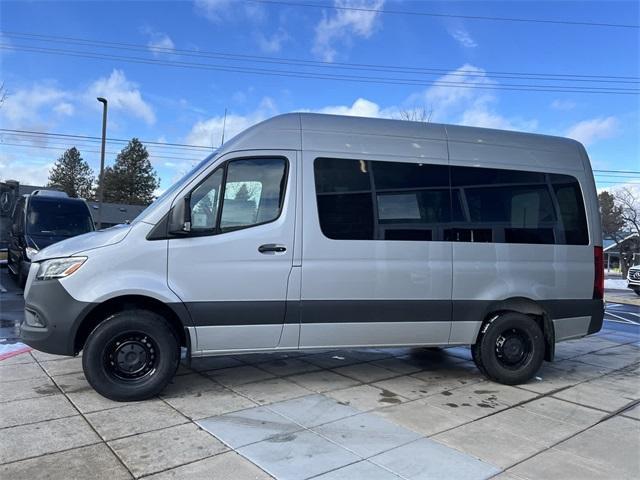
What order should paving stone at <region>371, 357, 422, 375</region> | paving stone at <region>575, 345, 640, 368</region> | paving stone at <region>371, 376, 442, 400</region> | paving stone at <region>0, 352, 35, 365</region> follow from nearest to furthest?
paving stone at <region>371, 376, 442, 400</region> → paving stone at <region>0, 352, 35, 365</region> → paving stone at <region>371, 357, 422, 375</region> → paving stone at <region>575, 345, 640, 368</region>

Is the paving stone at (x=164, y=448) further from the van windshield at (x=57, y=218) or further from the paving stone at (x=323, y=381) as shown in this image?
the van windshield at (x=57, y=218)

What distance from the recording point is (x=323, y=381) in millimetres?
5398

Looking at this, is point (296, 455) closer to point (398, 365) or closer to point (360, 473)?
point (360, 473)

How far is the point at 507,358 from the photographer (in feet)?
18.1

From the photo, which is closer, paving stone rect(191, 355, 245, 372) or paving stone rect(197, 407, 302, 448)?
paving stone rect(197, 407, 302, 448)

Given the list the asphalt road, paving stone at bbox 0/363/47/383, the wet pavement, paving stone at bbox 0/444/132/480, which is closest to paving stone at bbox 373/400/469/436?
the wet pavement

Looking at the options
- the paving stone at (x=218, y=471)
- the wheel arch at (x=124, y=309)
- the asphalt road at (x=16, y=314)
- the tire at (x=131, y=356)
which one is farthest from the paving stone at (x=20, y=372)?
the paving stone at (x=218, y=471)

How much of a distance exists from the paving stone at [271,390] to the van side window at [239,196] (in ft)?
5.29

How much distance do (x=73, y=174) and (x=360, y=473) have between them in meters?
77.0

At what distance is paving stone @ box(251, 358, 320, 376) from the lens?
5702 mm

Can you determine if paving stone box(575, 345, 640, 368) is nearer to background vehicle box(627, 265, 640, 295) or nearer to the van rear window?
the van rear window

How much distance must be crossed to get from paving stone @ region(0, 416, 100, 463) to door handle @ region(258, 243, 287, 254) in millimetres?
2017

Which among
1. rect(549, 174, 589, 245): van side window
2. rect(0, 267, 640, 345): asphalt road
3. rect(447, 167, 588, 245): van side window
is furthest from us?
rect(0, 267, 640, 345): asphalt road

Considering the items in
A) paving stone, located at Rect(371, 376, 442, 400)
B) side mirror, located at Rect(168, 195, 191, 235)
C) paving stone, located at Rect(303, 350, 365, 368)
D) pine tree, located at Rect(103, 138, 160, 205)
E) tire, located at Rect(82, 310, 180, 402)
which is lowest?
paving stone, located at Rect(371, 376, 442, 400)
